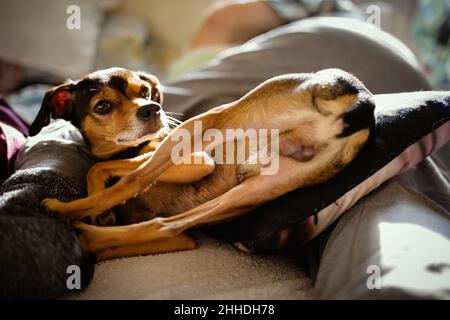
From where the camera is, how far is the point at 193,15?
3230 millimetres

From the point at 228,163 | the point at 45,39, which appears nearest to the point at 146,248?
the point at 228,163

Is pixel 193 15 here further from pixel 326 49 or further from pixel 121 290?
pixel 121 290

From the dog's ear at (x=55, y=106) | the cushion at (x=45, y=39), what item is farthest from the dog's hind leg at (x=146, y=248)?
the cushion at (x=45, y=39)

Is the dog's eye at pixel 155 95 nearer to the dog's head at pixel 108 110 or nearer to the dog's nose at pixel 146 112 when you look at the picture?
the dog's head at pixel 108 110

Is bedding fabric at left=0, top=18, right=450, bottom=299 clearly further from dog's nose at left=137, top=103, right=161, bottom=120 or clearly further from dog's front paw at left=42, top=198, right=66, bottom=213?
dog's nose at left=137, top=103, right=161, bottom=120

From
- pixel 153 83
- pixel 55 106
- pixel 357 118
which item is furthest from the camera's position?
pixel 153 83

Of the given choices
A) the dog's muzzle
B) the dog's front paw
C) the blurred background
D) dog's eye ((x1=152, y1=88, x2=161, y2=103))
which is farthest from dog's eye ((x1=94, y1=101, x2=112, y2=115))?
the blurred background

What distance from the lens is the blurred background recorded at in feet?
8.57

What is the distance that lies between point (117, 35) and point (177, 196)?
1783mm

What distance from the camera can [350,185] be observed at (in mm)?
1169

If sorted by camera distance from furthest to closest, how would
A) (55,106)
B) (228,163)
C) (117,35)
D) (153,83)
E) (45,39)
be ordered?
(117,35) → (45,39) → (153,83) → (55,106) → (228,163)

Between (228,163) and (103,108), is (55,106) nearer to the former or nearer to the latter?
(103,108)

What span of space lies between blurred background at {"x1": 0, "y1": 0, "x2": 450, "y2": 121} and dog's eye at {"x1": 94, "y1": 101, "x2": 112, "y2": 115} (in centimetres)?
102

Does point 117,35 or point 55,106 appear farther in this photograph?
point 117,35
